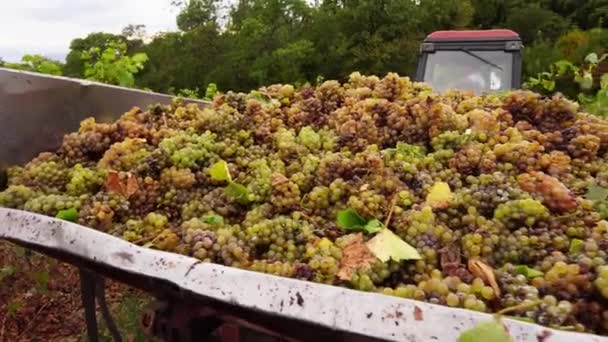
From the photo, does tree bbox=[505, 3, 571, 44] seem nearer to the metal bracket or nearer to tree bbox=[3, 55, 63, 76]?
tree bbox=[3, 55, 63, 76]

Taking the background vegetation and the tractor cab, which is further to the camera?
the background vegetation

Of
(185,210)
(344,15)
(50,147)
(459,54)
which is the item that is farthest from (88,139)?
(344,15)

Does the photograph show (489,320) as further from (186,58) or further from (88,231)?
(186,58)

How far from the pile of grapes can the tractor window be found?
377 centimetres

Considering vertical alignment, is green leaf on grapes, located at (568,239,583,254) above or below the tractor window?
below

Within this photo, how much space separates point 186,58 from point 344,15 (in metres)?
6.82

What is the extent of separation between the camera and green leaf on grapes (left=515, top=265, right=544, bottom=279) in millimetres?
1249

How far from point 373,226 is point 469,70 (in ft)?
16.0

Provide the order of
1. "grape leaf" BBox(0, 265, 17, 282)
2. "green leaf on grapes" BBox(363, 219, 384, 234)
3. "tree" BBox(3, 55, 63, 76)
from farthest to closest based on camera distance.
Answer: "tree" BBox(3, 55, 63, 76) → "grape leaf" BBox(0, 265, 17, 282) → "green leaf on grapes" BBox(363, 219, 384, 234)

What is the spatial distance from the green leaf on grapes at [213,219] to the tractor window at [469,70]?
453 cm

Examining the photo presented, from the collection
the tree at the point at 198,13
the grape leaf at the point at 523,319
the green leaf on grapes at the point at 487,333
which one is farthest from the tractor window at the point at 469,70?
the tree at the point at 198,13

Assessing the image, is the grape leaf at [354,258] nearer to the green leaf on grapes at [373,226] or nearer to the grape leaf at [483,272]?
the green leaf on grapes at [373,226]

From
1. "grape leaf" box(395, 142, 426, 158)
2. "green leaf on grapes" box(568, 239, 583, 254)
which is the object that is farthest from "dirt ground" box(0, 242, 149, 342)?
"green leaf on grapes" box(568, 239, 583, 254)

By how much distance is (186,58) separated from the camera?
24.7 m
